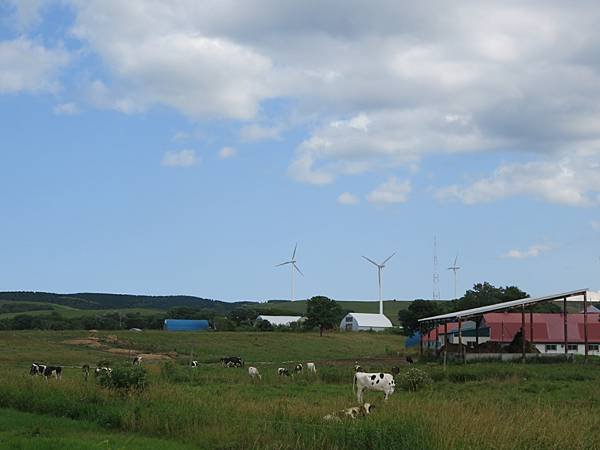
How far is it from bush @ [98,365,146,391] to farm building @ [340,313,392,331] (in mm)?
Result: 106671

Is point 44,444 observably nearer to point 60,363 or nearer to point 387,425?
point 387,425

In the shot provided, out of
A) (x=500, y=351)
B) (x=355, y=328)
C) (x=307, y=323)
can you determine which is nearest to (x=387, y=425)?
(x=500, y=351)

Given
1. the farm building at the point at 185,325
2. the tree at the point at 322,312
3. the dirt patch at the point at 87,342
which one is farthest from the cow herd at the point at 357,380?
the farm building at the point at 185,325

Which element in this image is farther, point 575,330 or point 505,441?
point 575,330

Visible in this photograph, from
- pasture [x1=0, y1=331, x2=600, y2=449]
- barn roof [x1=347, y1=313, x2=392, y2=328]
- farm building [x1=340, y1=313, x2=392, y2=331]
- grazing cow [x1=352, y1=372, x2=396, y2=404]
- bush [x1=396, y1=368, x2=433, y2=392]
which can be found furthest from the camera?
barn roof [x1=347, y1=313, x2=392, y2=328]

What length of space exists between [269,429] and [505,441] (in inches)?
178

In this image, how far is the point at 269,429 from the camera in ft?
50.0

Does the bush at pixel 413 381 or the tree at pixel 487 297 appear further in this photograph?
the tree at pixel 487 297

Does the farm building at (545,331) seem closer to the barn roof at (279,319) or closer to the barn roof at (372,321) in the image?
the barn roof at (372,321)

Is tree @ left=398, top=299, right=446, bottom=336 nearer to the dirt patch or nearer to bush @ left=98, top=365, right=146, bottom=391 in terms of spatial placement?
the dirt patch

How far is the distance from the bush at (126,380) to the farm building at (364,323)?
350 feet

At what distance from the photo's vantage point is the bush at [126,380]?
21359 mm

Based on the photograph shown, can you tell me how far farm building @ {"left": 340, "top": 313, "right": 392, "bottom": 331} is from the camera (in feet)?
420

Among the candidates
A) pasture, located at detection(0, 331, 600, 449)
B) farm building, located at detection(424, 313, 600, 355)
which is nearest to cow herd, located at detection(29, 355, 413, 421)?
pasture, located at detection(0, 331, 600, 449)
